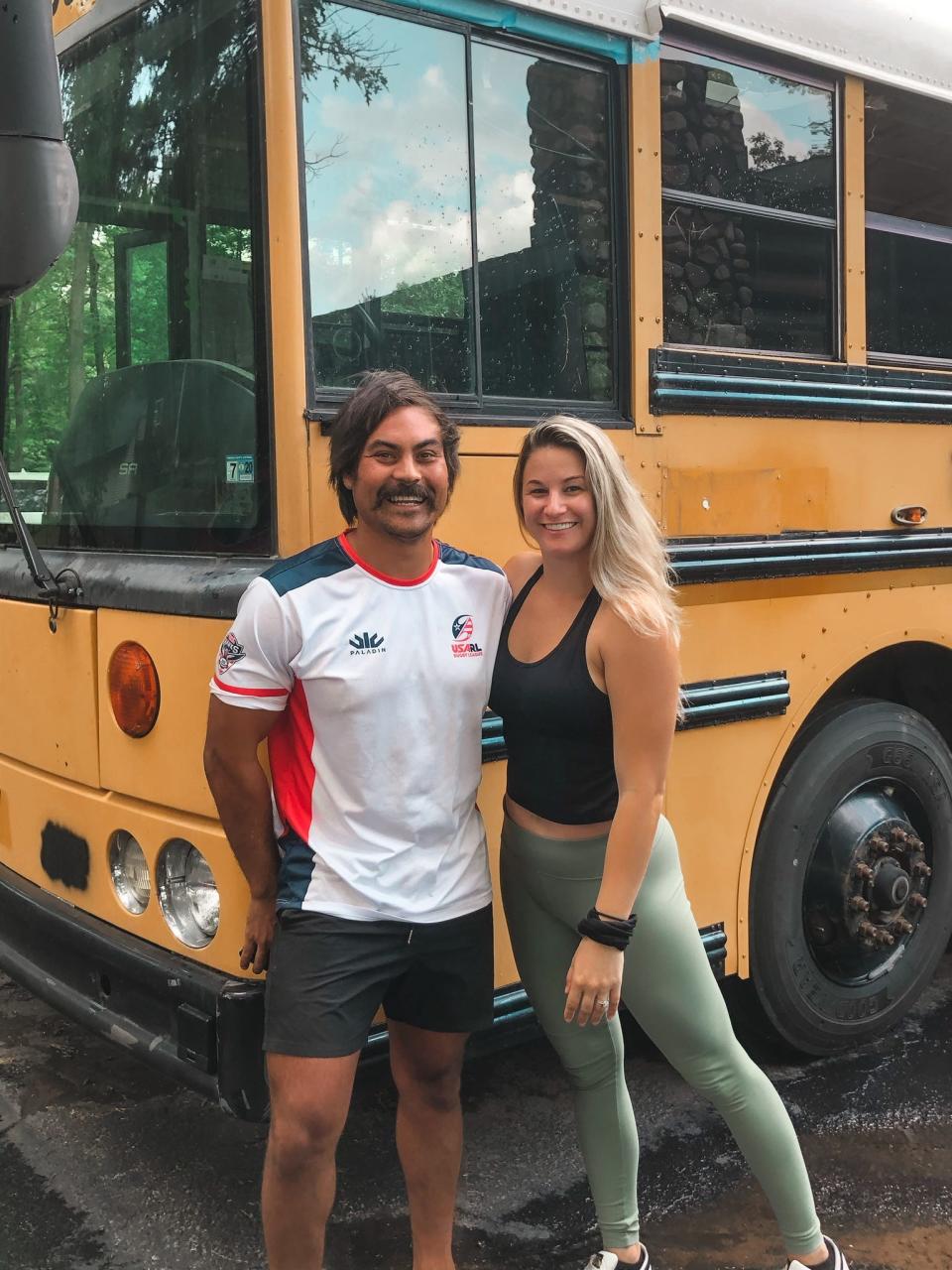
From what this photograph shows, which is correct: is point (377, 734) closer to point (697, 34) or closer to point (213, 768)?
point (213, 768)

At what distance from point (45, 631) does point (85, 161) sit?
1013 mm

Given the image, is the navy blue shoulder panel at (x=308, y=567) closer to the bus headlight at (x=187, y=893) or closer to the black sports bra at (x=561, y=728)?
the black sports bra at (x=561, y=728)

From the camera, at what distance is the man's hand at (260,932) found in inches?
88.5

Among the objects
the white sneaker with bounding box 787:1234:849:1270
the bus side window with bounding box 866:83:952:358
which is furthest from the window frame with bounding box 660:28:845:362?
the white sneaker with bounding box 787:1234:849:1270

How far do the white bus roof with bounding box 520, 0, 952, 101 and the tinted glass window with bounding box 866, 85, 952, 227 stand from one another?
0.04 m

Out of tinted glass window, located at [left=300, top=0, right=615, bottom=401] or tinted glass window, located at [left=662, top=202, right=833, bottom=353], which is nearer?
tinted glass window, located at [left=300, top=0, right=615, bottom=401]

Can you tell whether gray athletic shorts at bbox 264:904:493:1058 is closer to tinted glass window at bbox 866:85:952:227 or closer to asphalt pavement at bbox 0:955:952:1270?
asphalt pavement at bbox 0:955:952:1270

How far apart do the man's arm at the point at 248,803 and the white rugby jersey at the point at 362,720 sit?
30 millimetres

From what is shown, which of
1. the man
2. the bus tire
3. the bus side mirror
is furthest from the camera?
the bus tire

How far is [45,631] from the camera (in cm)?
288

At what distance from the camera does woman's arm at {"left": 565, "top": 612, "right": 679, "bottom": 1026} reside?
6.82 feet

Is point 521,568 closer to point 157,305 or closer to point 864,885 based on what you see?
point 157,305

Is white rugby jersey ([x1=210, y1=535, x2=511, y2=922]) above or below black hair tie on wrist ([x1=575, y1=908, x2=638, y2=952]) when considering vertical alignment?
above

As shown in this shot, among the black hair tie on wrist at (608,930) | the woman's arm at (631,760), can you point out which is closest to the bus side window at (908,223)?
the woman's arm at (631,760)
